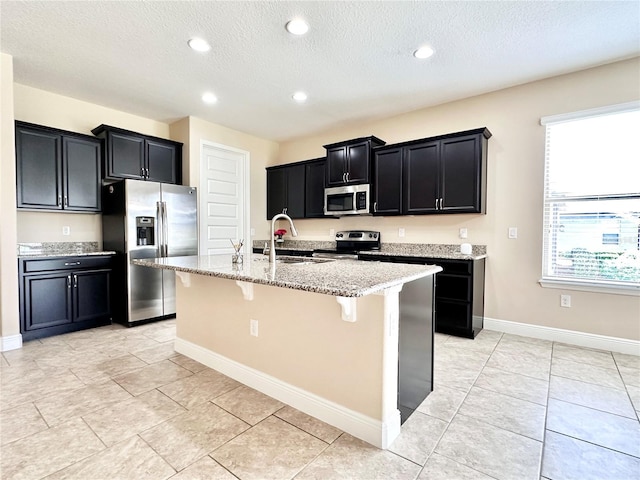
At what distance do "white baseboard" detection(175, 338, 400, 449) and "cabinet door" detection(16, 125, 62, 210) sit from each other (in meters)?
2.54

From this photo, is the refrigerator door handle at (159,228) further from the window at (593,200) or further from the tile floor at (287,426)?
the window at (593,200)

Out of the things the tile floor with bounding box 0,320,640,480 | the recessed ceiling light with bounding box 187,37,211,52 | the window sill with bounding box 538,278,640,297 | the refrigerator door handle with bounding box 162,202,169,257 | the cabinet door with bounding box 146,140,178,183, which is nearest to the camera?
the tile floor with bounding box 0,320,640,480

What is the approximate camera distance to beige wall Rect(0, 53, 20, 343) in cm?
300

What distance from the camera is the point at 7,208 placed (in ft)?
9.98

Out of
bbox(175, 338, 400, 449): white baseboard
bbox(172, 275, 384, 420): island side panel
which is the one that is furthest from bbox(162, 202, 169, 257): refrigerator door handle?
bbox(175, 338, 400, 449): white baseboard

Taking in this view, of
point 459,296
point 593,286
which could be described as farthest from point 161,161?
point 593,286

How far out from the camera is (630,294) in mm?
2971

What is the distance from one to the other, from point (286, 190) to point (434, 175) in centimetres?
253

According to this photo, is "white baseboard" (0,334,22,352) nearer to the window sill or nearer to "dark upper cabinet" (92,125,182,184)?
"dark upper cabinet" (92,125,182,184)

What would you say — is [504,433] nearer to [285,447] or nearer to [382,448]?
[382,448]

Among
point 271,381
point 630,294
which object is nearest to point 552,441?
point 271,381

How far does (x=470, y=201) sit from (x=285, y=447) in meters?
3.05

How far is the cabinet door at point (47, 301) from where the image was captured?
3293mm

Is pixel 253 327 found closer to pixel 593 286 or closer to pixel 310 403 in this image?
pixel 310 403
